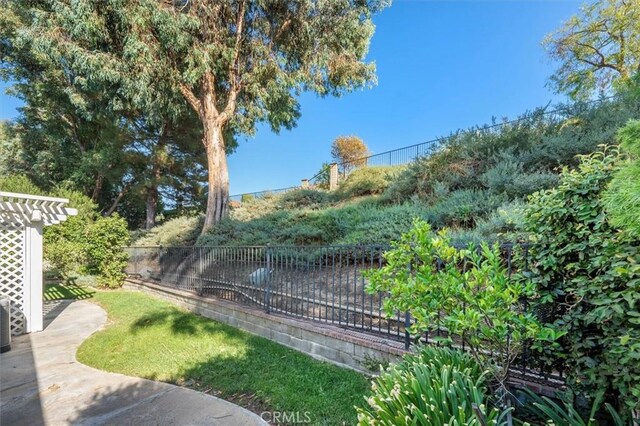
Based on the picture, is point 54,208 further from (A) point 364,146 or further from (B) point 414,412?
(A) point 364,146

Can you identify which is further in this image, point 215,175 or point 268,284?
point 215,175

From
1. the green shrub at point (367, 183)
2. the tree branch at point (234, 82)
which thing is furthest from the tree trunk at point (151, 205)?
the green shrub at point (367, 183)

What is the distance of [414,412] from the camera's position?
174 cm

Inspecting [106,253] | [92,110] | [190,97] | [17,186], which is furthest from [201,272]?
[92,110]

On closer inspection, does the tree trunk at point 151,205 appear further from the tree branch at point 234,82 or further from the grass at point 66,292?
the tree branch at point 234,82

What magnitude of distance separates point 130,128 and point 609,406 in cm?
1885

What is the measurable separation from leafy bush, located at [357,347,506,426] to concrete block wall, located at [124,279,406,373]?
0.90 meters

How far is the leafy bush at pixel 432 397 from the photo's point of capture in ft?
5.63


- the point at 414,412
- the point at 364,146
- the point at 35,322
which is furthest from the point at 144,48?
the point at 364,146

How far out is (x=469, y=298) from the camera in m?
1.94

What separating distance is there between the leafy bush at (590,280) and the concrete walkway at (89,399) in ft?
8.17

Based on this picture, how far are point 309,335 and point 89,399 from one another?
2.44 metres

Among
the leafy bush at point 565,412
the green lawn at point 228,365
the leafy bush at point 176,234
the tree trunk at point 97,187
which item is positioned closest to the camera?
the leafy bush at point 565,412

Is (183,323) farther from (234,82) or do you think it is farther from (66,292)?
(234,82)
